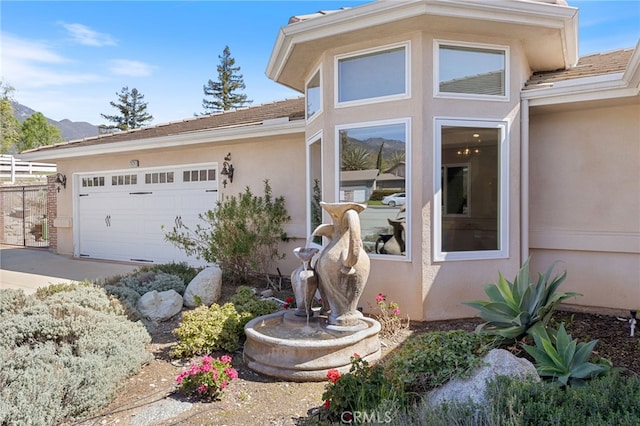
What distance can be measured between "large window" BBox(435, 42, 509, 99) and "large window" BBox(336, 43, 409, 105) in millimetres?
479

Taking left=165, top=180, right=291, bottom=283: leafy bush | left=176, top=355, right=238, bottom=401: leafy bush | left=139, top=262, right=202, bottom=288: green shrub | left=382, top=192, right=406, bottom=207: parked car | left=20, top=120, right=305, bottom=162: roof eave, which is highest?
left=20, top=120, right=305, bottom=162: roof eave

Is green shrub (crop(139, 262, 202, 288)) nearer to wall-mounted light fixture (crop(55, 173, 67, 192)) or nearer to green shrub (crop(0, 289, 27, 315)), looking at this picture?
green shrub (crop(0, 289, 27, 315))

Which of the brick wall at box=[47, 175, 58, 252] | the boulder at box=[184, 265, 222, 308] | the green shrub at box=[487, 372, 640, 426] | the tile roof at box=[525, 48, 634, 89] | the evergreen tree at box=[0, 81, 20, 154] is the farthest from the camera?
the evergreen tree at box=[0, 81, 20, 154]

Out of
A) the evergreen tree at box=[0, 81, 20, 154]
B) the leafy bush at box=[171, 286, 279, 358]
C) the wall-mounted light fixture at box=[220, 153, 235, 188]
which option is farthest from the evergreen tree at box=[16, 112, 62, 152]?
the leafy bush at box=[171, 286, 279, 358]

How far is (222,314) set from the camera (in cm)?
505

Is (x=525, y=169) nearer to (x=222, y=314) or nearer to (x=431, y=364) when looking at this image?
(x=431, y=364)

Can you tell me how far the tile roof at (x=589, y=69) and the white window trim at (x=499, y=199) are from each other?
1009mm

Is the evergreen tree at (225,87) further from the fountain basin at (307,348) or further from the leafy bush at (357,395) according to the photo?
the leafy bush at (357,395)

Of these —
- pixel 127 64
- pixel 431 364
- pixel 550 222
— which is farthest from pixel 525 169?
pixel 127 64

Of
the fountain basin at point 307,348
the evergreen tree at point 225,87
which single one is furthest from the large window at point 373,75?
the evergreen tree at point 225,87

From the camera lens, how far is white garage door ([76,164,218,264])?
9.94m

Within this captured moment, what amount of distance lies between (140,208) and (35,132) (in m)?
42.0

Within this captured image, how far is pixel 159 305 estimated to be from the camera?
6.11m

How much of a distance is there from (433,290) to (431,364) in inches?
86.6
